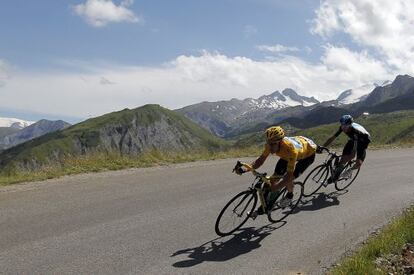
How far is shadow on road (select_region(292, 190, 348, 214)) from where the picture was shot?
11.6 m

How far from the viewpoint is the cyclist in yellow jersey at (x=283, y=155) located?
920cm

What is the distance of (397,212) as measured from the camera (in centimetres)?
1141

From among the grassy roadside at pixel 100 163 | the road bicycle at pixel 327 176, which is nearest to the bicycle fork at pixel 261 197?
the road bicycle at pixel 327 176

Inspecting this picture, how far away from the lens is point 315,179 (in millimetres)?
13586

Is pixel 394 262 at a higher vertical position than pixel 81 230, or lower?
lower

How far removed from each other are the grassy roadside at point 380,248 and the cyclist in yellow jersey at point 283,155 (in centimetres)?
204

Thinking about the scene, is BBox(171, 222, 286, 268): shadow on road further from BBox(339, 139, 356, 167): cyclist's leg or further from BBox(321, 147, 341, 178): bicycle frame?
BBox(339, 139, 356, 167): cyclist's leg

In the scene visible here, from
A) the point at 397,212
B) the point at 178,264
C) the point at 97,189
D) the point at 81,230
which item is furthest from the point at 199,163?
the point at 178,264

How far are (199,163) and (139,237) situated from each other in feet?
35.7

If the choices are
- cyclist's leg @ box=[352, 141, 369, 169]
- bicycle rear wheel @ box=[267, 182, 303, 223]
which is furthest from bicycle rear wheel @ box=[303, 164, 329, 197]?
bicycle rear wheel @ box=[267, 182, 303, 223]

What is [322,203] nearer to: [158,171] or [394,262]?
[394,262]

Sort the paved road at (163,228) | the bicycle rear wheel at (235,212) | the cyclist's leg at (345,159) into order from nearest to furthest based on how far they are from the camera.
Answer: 1. the paved road at (163,228)
2. the bicycle rear wheel at (235,212)
3. the cyclist's leg at (345,159)

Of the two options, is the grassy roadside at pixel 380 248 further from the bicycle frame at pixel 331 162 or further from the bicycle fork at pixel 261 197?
the bicycle frame at pixel 331 162

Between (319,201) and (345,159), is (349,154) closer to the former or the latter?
(345,159)
